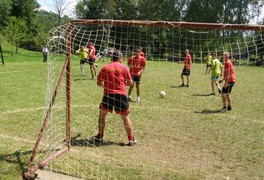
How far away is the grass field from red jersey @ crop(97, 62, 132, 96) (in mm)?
1147

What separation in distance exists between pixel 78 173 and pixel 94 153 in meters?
0.98

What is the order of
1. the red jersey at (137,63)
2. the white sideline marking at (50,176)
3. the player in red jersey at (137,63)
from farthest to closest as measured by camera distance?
the red jersey at (137,63)
the player in red jersey at (137,63)
the white sideline marking at (50,176)

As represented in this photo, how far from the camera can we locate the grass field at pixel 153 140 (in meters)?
5.46

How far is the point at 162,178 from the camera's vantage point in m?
5.16

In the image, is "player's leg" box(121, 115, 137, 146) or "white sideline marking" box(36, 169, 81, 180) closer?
"white sideline marking" box(36, 169, 81, 180)

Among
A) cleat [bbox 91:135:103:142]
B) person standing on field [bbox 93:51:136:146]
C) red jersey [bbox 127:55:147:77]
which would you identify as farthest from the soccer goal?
red jersey [bbox 127:55:147:77]

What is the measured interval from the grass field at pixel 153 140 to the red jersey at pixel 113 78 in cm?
115

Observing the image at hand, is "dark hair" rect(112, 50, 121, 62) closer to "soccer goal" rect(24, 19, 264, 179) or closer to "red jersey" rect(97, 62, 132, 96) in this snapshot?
"red jersey" rect(97, 62, 132, 96)

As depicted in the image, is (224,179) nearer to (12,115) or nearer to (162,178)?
(162,178)

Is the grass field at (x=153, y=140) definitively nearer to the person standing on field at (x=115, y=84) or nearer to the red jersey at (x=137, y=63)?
the person standing on field at (x=115, y=84)

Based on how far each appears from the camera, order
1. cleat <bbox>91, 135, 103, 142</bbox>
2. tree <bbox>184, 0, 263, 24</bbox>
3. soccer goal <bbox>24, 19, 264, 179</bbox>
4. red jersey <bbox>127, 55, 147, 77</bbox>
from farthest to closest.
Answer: tree <bbox>184, 0, 263, 24</bbox>, red jersey <bbox>127, 55, 147, 77</bbox>, cleat <bbox>91, 135, 103, 142</bbox>, soccer goal <bbox>24, 19, 264, 179</bbox>

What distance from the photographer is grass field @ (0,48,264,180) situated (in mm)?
5457

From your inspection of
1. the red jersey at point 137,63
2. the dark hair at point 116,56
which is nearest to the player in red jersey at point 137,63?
the red jersey at point 137,63

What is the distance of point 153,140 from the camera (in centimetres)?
712
